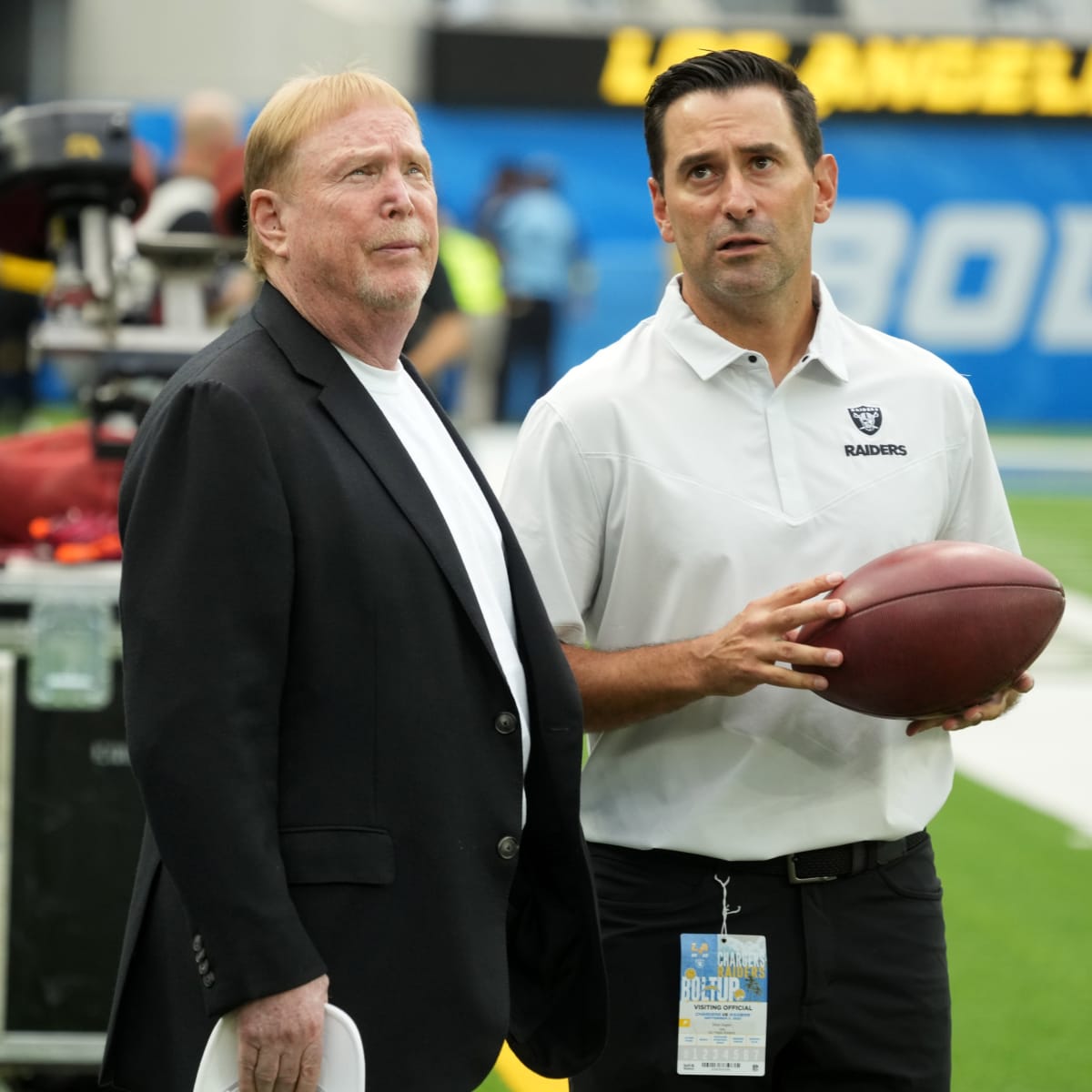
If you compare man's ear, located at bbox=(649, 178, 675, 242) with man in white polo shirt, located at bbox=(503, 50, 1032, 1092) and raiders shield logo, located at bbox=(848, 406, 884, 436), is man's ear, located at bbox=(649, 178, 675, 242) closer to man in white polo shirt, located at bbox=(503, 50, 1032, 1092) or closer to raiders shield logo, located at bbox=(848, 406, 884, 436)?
man in white polo shirt, located at bbox=(503, 50, 1032, 1092)

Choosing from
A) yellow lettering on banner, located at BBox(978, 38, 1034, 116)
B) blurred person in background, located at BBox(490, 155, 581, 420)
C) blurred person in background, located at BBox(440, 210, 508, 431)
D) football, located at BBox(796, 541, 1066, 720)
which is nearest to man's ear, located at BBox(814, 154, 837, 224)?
football, located at BBox(796, 541, 1066, 720)

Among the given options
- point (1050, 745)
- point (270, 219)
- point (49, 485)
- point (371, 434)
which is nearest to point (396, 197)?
point (270, 219)

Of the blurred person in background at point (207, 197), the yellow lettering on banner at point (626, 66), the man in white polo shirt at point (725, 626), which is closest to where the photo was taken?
the man in white polo shirt at point (725, 626)

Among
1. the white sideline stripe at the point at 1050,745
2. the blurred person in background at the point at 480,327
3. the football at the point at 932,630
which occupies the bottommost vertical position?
the blurred person in background at the point at 480,327

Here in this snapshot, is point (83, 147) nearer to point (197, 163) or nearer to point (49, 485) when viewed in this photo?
point (49, 485)

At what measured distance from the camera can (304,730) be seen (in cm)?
206

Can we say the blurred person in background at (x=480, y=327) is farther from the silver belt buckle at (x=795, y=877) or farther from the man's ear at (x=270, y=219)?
the man's ear at (x=270, y=219)

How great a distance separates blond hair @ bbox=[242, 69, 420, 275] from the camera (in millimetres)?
2211

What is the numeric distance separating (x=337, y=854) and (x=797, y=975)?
0.82 meters

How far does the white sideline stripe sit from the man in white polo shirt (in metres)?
3.09

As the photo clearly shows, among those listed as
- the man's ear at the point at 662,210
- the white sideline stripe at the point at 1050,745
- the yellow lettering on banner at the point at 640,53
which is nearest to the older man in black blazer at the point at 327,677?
the man's ear at the point at 662,210

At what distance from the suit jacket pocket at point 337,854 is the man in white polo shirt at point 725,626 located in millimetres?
589

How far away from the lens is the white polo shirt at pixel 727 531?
2578 mm

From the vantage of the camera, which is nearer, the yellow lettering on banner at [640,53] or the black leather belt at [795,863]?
the black leather belt at [795,863]
